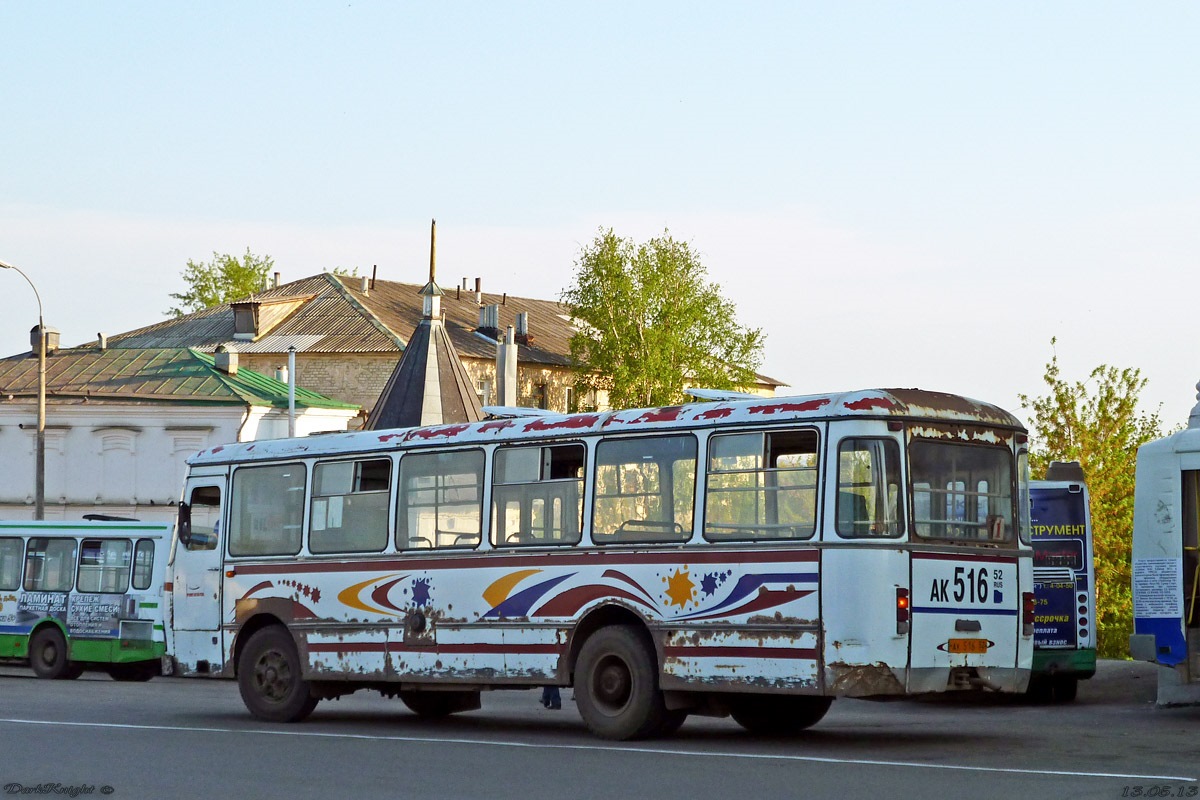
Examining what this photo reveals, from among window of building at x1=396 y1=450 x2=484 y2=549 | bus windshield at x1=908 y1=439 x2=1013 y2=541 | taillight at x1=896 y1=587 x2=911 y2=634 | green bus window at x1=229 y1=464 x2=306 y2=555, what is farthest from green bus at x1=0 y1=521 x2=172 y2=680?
taillight at x1=896 y1=587 x2=911 y2=634

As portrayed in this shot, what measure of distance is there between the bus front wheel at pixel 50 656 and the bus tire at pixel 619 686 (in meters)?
18.0

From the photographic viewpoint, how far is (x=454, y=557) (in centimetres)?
1692

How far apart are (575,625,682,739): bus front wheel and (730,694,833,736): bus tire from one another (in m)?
1.16

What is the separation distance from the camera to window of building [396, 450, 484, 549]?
1686 centimetres

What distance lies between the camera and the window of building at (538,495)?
52.5 feet

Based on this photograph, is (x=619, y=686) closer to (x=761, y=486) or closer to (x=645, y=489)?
(x=645, y=489)

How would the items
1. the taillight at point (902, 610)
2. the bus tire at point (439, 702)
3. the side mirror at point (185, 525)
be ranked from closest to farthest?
the taillight at point (902, 610), the bus tire at point (439, 702), the side mirror at point (185, 525)

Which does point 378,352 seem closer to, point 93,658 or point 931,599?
point 93,658

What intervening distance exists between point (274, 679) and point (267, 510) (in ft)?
5.63

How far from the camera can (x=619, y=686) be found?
1541cm

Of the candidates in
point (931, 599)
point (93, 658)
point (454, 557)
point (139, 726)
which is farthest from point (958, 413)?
point (93, 658)

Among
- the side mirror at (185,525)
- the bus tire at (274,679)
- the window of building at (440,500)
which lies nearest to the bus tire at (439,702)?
the bus tire at (274,679)

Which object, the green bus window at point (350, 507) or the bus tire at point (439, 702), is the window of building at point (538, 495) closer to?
the green bus window at point (350, 507)

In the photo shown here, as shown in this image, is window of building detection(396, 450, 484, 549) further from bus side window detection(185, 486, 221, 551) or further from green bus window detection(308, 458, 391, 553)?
bus side window detection(185, 486, 221, 551)
